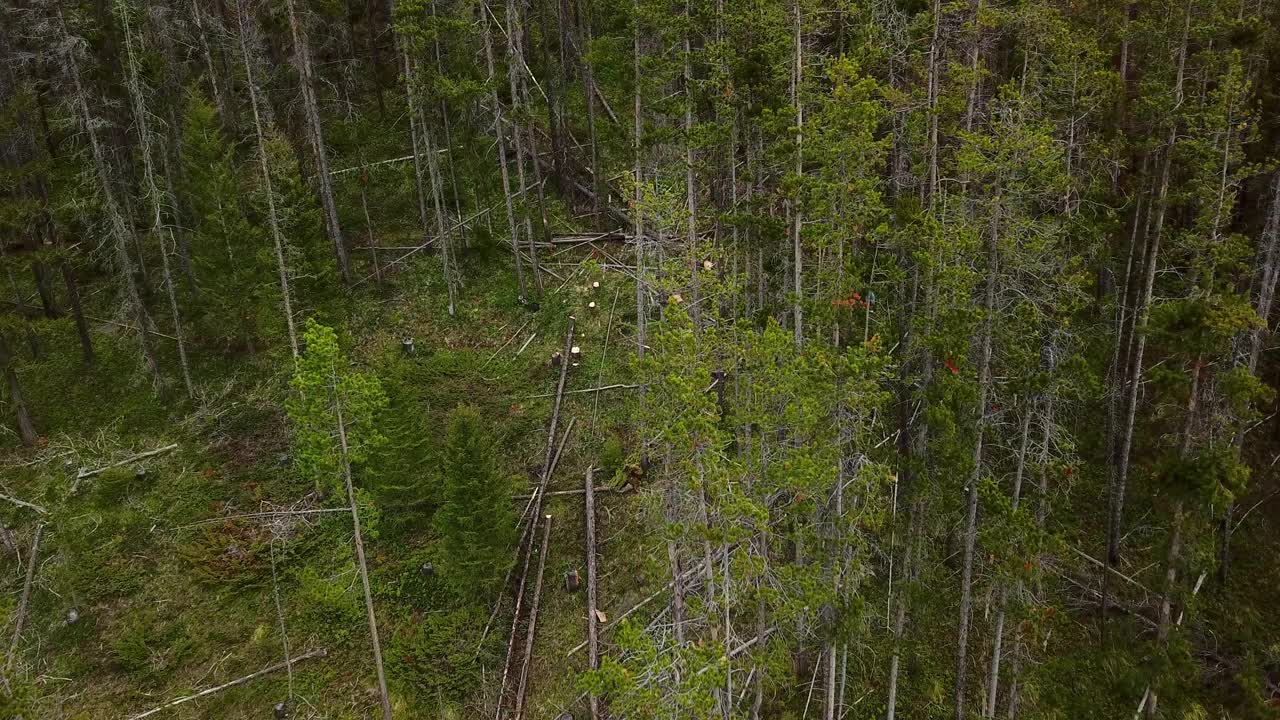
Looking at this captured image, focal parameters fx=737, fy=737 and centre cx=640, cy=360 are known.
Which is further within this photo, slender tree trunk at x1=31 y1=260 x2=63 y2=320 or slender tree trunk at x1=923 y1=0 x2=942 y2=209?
slender tree trunk at x1=31 y1=260 x2=63 y2=320

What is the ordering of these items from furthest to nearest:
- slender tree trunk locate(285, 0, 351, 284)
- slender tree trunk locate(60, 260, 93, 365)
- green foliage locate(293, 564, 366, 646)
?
slender tree trunk locate(60, 260, 93, 365) < slender tree trunk locate(285, 0, 351, 284) < green foliage locate(293, 564, 366, 646)

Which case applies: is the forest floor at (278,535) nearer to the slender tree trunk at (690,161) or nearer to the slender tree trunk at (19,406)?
the slender tree trunk at (19,406)

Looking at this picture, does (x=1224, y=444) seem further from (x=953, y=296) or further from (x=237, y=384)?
(x=237, y=384)

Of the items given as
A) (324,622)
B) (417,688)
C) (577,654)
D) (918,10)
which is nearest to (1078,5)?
(918,10)

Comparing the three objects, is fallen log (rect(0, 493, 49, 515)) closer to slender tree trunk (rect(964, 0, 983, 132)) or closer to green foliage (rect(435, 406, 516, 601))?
green foliage (rect(435, 406, 516, 601))

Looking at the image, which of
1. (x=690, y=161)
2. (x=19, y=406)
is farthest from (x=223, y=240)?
(x=690, y=161)

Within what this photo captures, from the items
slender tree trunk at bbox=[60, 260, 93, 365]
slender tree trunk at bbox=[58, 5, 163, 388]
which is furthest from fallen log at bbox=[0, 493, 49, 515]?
slender tree trunk at bbox=[60, 260, 93, 365]

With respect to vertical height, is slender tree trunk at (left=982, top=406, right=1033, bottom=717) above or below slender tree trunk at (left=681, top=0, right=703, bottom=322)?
below
